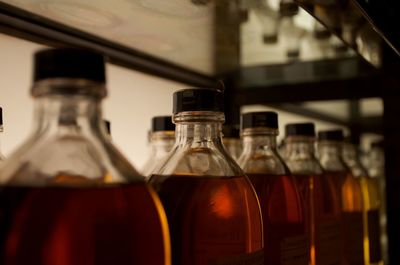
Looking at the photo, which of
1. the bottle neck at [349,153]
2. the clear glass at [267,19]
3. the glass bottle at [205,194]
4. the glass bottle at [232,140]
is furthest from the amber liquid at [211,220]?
the bottle neck at [349,153]

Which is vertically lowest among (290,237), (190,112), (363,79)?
(290,237)

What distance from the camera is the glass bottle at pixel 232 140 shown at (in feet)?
2.26

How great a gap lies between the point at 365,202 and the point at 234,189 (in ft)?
1.72

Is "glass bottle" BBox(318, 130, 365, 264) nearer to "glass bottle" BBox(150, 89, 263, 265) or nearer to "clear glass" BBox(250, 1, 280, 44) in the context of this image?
"clear glass" BBox(250, 1, 280, 44)

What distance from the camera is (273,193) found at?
0.57 meters

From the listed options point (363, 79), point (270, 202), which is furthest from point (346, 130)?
point (270, 202)

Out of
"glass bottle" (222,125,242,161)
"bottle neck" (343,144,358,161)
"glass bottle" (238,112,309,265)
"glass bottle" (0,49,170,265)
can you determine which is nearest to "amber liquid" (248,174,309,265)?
"glass bottle" (238,112,309,265)

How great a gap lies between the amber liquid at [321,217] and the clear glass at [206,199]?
0.17 meters

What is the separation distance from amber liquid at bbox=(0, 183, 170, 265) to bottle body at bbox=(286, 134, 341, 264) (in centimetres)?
34

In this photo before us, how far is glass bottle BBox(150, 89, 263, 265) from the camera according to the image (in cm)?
44

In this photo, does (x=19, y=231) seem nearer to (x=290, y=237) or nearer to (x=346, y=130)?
(x=290, y=237)

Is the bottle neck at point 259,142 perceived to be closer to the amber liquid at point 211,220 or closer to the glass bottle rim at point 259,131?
the glass bottle rim at point 259,131

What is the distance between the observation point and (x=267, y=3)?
677 millimetres

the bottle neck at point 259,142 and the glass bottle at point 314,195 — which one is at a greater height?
the bottle neck at point 259,142
